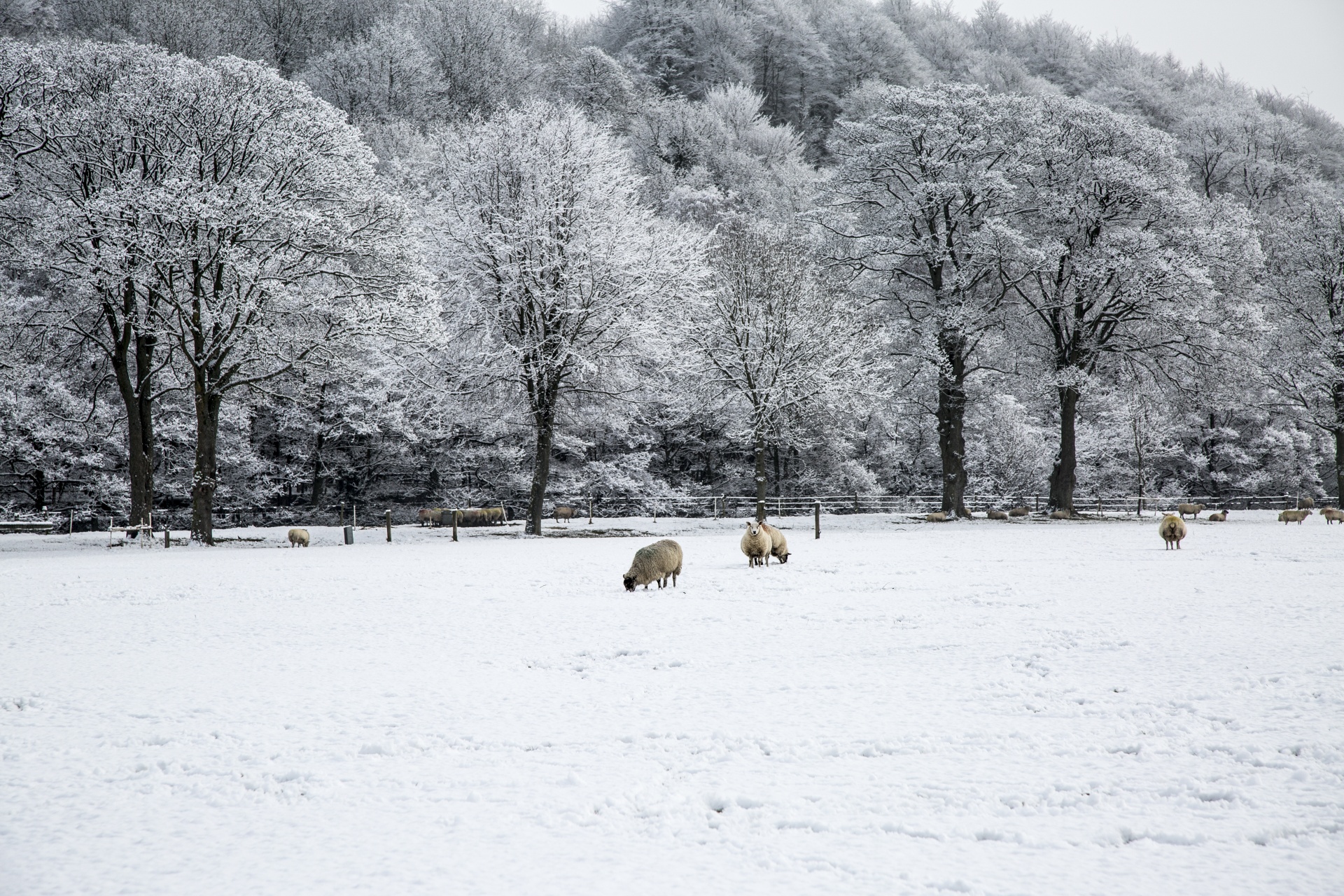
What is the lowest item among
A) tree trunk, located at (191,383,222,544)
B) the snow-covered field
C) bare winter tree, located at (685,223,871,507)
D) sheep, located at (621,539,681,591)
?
the snow-covered field

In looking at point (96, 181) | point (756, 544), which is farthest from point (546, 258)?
point (756, 544)

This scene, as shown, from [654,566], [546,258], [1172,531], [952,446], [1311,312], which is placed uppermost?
[1311,312]

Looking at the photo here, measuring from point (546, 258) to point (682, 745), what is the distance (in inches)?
948

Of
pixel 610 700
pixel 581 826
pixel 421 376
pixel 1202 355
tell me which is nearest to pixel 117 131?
pixel 421 376

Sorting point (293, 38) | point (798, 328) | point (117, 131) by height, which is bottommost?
point (798, 328)

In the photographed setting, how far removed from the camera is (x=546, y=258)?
27609 millimetres

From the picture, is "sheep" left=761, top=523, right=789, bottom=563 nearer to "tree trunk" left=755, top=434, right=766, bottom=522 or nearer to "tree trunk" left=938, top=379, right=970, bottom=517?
"tree trunk" left=755, top=434, right=766, bottom=522

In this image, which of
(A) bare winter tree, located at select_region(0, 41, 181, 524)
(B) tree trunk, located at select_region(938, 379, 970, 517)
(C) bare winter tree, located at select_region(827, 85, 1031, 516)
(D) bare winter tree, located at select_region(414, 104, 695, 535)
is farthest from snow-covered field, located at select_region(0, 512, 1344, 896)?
(B) tree trunk, located at select_region(938, 379, 970, 517)

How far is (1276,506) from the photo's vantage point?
46.3m

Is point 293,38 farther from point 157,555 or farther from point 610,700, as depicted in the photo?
point 610,700

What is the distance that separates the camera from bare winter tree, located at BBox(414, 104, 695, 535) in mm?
27719

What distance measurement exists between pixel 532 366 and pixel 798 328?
38.9ft

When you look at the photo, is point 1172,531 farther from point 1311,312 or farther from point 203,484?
point 1311,312

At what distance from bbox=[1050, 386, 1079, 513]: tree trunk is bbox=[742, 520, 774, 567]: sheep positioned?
69.0ft
